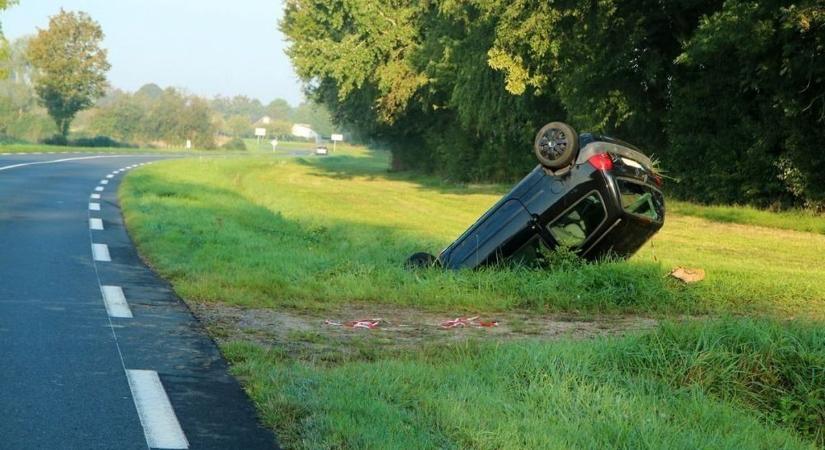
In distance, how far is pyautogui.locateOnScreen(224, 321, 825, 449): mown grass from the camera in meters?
4.81

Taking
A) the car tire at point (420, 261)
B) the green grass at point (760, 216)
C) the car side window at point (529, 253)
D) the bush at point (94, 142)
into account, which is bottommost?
the bush at point (94, 142)

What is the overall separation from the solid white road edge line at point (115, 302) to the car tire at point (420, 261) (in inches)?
133

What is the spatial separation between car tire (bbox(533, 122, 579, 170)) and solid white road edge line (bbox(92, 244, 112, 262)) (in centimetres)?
540

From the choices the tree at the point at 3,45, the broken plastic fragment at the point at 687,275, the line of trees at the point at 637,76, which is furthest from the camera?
the tree at the point at 3,45

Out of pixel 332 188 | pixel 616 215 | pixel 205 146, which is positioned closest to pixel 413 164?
pixel 332 188

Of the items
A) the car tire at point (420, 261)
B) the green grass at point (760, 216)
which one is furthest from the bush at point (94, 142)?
the car tire at point (420, 261)

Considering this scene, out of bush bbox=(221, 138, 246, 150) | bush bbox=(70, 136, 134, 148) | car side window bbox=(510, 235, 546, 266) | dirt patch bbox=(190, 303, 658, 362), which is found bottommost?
bush bbox=(221, 138, 246, 150)

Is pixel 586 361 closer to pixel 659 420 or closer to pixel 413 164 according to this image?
pixel 659 420

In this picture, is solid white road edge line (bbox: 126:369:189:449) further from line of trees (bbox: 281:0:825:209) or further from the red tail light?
line of trees (bbox: 281:0:825:209)

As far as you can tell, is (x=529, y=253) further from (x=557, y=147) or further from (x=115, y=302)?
(x=115, y=302)

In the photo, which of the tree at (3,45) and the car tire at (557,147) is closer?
the car tire at (557,147)

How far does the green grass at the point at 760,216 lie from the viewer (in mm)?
20938

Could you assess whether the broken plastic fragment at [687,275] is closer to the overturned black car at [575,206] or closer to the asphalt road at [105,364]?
the overturned black car at [575,206]

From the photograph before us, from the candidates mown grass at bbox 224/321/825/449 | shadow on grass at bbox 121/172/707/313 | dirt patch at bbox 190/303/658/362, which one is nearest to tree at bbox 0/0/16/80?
shadow on grass at bbox 121/172/707/313
